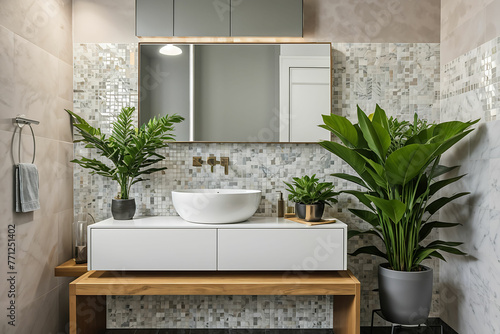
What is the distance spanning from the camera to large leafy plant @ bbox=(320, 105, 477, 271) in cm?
178

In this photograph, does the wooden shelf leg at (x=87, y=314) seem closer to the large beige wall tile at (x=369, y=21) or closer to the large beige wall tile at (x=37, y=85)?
the large beige wall tile at (x=37, y=85)

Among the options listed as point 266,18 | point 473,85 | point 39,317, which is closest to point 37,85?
point 39,317

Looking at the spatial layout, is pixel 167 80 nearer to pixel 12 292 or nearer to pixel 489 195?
pixel 12 292

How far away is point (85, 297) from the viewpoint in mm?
2176

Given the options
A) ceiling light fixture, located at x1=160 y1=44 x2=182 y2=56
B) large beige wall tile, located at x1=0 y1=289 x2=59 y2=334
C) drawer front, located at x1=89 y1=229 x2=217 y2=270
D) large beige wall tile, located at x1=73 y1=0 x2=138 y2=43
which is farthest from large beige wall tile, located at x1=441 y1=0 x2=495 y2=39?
large beige wall tile, located at x1=0 y1=289 x2=59 y2=334

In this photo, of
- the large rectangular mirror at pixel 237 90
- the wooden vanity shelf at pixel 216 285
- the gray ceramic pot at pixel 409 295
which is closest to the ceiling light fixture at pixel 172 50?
the large rectangular mirror at pixel 237 90

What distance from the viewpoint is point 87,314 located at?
2.15 meters

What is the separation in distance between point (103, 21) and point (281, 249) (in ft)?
6.35

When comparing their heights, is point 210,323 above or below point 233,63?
below

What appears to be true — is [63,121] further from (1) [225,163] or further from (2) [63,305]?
(2) [63,305]

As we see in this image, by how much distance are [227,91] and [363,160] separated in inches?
40.3

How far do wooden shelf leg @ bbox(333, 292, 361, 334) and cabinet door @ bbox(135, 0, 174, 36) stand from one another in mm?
2020

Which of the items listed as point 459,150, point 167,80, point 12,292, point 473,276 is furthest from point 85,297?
point 459,150

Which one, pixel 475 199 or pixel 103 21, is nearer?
pixel 475 199
